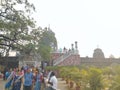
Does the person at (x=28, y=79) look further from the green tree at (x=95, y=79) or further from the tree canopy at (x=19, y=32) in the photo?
the tree canopy at (x=19, y=32)

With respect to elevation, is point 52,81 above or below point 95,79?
below

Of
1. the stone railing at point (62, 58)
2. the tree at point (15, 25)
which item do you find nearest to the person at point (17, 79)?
the tree at point (15, 25)

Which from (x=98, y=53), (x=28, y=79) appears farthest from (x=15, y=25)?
(x=98, y=53)

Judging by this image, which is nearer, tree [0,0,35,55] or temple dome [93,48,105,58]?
tree [0,0,35,55]

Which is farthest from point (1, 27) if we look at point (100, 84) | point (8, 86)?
point (100, 84)

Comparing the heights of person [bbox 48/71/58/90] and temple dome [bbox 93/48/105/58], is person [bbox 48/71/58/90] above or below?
below

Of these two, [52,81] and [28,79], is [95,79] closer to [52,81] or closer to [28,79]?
[52,81]

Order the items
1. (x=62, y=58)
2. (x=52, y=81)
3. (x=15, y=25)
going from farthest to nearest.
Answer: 1. (x=62, y=58)
2. (x=15, y=25)
3. (x=52, y=81)

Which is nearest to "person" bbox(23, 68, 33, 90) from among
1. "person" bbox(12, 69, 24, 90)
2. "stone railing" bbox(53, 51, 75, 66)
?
"person" bbox(12, 69, 24, 90)

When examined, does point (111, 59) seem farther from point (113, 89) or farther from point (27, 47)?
point (113, 89)

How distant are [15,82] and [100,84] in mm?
3491

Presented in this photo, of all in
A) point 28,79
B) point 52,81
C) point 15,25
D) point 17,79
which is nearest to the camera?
point 52,81

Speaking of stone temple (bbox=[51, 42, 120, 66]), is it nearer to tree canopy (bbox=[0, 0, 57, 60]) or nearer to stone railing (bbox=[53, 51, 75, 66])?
stone railing (bbox=[53, 51, 75, 66])

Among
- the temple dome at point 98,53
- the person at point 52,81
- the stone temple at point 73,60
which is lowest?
the person at point 52,81
